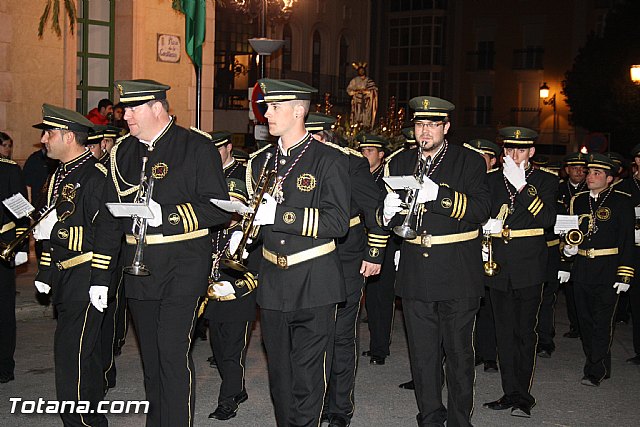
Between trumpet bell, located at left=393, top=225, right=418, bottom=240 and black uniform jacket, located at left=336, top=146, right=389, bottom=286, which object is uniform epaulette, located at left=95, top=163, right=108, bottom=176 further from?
trumpet bell, located at left=393, top=225, right=418, bottom=240

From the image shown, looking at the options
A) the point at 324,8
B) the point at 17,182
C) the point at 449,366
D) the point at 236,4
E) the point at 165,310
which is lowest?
the point at 449,366

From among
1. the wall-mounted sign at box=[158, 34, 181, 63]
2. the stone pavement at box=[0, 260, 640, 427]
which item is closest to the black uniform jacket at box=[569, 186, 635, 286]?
the stone pavement at box=[0, 260, 640, 427]

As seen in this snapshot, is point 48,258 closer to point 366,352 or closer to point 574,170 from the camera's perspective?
point 366,352

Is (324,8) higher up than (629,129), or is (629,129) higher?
(324,8)

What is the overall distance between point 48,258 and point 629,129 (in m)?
38.2

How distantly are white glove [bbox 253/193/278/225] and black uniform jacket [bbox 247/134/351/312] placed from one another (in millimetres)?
137

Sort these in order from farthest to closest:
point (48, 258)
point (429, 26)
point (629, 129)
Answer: point (429, 26), point (629, 129), point (48, 258)

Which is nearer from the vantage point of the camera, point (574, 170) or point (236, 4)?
point (574, 170)

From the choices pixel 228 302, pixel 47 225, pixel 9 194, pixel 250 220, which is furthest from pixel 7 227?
pixel 250 220

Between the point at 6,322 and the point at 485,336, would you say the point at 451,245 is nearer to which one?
the point at 485,336

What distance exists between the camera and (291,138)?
6.12m

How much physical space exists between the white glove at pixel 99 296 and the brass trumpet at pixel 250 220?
98 centimetres

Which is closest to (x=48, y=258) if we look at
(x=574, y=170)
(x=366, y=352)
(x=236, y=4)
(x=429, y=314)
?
(x=429, y=314)

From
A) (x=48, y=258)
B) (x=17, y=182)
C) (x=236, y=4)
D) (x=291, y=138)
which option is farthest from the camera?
(x=236, y=4)
